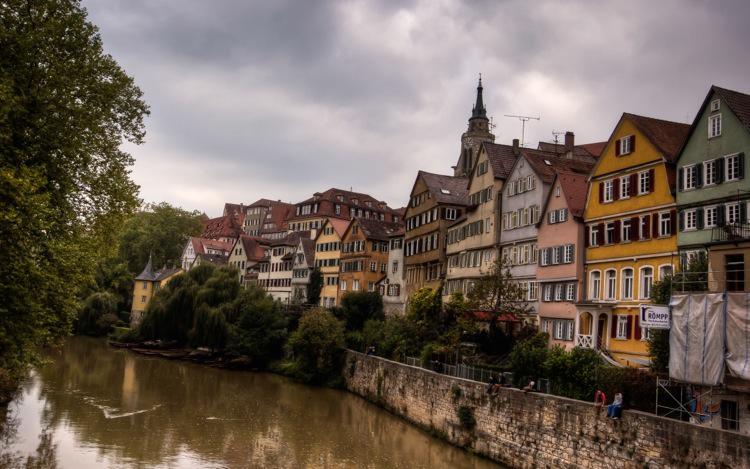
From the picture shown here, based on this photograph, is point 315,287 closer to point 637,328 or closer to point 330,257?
point 330,257

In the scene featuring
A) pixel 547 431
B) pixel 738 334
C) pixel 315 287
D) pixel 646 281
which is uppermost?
→ pixel 315 287

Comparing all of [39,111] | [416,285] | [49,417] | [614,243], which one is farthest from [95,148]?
[416,285]

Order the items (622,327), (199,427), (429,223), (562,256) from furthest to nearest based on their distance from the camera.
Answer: (429,223) < (562,256) < (199,427) < (622,327)

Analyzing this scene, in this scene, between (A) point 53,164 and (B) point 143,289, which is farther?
(B) point 143,289

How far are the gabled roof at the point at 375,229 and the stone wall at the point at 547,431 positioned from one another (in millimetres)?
27011

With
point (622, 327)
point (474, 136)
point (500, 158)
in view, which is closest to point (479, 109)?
point (474, 136)

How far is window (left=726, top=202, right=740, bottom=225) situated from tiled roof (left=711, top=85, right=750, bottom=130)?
2887mm

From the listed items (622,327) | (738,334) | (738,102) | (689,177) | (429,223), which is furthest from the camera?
(429,223)

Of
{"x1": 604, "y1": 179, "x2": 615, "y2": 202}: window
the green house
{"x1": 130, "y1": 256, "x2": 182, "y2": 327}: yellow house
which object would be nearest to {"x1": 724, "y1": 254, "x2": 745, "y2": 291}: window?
the green house

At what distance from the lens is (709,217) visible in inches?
1036

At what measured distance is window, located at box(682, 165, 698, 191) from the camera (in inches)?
1066

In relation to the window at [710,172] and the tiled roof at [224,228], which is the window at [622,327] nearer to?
the window at [710,172]

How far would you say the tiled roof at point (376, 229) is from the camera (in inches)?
2447

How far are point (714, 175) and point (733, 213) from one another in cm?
182
